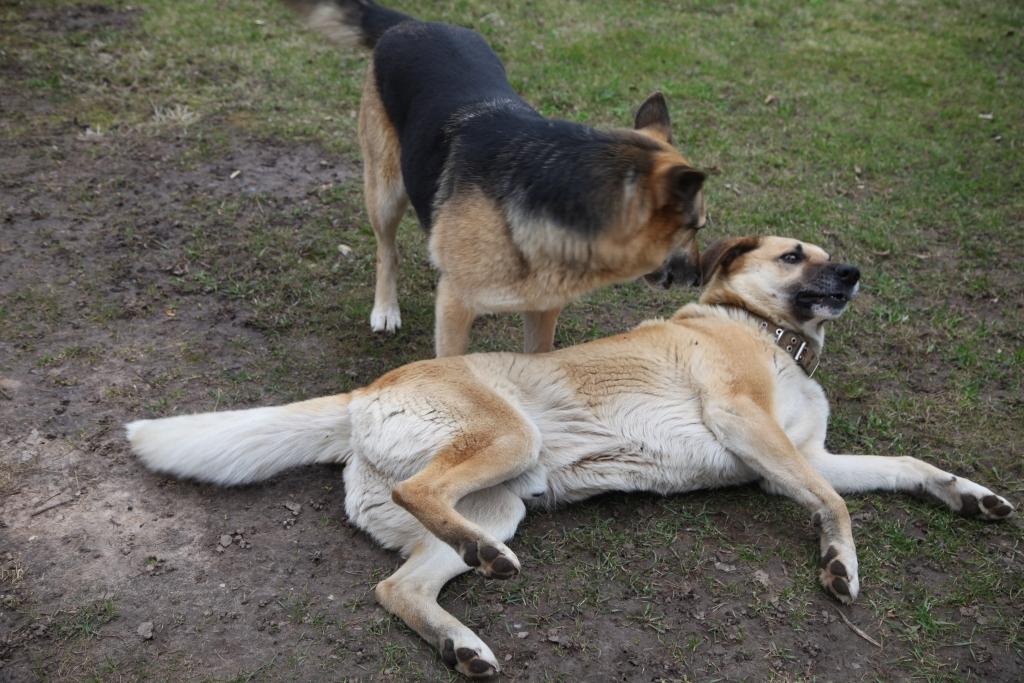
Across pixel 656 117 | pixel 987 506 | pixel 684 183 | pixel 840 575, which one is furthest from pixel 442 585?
pixel 656 117

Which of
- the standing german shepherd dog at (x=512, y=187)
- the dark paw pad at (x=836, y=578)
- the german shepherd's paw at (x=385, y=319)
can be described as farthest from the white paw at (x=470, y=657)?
the german shepherd's paw at (x=385, y=319)

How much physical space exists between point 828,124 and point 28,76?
7703 mm

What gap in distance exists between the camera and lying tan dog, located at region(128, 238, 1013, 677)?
361 cm

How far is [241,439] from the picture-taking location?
392cm

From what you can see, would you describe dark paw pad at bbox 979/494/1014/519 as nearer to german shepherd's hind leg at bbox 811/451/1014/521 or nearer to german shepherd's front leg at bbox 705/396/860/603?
german shepherd's hind leg at bbox 811/451/1014/521

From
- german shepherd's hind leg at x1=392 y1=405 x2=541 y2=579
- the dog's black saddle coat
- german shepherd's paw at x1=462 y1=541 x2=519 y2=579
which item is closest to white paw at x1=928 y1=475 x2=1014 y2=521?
german shepherd's hind leg at x1=392 y1=405 x2=541 y2=579

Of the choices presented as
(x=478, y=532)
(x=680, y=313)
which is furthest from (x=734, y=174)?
(x=478, y=532)

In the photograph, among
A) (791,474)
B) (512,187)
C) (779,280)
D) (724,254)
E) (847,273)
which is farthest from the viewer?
(724,254)

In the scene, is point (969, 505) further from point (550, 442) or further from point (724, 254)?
point (550, 442)

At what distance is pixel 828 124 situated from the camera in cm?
814

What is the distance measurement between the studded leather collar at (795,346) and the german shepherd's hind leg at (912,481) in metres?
0.50

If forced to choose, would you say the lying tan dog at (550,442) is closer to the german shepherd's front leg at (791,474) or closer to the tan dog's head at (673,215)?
the german shepherd's front leg at (791,474)

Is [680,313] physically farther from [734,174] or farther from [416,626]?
[734,174]

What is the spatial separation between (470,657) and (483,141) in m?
2.51
